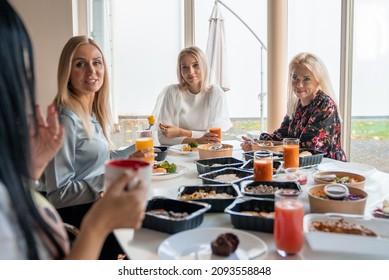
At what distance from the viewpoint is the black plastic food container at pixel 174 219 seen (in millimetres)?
1233

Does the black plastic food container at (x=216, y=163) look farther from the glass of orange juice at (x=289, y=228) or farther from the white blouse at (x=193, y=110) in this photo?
the white blouse at (x=193, y=110)

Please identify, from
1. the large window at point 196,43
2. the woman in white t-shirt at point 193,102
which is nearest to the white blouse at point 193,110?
the woman in white t-shirt at point 193,102

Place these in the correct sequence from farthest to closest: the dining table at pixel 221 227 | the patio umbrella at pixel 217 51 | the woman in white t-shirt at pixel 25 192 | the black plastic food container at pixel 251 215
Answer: the patio umbrella at pixel 217 51
the black plastic food container at pixel 251 215
the dining table at pixel 221 227
the woman in white t-shirt at pixel 25 192

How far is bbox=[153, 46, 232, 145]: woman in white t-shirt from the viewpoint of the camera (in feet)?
10.9

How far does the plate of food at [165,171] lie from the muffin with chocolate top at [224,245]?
0.82 meters

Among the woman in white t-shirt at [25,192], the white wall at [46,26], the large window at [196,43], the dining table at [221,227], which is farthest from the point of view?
the white wall at [46,26]

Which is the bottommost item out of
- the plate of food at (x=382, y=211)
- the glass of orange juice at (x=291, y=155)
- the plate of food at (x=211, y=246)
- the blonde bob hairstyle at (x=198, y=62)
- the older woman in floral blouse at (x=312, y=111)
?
the plate of food at (x=211, y=246)

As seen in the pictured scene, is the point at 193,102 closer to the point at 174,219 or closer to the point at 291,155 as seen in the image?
the point at 291,155

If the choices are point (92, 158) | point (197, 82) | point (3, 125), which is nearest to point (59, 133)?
point (3, 125)

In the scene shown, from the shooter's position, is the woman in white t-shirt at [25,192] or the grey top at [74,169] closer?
the woman in white t-shirt at [25,192]

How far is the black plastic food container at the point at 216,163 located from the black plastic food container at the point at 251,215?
0.56 m

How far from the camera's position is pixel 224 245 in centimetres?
110

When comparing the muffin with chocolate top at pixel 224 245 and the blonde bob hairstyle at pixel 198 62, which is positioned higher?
the blonde bob hairstyle at pixel 198 62
